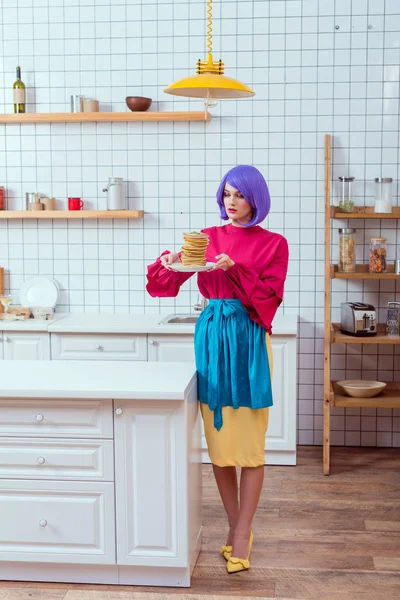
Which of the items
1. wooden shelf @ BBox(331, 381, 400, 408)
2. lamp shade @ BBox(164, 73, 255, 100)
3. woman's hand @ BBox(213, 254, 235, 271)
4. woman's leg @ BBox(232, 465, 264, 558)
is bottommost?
woman's leg @ BBox(232, 465, 264, 558)

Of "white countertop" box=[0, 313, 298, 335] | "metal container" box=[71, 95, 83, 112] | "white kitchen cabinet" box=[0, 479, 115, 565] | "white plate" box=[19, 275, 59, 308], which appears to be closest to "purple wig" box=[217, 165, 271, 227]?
"white kitchen cabinet" box=[0, 479, 115, 565]

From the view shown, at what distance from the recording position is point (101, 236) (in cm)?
506

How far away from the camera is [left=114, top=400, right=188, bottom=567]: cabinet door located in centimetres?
292

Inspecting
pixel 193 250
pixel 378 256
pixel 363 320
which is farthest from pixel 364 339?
pixel 193 250

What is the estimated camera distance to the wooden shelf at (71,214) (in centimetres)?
485

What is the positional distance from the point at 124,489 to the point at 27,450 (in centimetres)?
38

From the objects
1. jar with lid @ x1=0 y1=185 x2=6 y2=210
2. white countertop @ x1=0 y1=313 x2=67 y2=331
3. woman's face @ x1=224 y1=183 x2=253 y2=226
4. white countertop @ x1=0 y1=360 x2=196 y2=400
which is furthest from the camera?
jar with lid @ x1=0 y1=185 x2=6 y2=210

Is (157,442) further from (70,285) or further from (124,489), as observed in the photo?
(70,285)

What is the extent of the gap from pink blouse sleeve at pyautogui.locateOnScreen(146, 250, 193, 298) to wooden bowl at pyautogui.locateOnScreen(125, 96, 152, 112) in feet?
6.25

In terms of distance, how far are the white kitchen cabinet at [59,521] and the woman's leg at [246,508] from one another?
0.52m

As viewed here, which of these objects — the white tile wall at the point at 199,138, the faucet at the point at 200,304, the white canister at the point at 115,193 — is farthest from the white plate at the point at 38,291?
the faucet at the point at 200,304

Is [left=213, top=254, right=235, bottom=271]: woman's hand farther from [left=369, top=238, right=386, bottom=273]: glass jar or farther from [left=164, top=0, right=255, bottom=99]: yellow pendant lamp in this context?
[left=369, top=238, right=386, bottom=273]: glass jar

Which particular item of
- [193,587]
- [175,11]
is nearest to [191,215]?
[175,11]

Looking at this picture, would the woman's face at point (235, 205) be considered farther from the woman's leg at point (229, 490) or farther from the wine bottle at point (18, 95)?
the wine bottle at point (18, 95)
